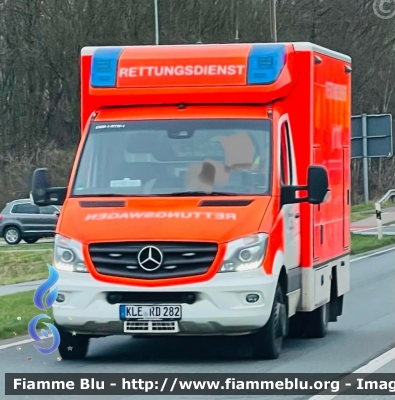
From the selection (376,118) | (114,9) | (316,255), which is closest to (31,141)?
(114,9)

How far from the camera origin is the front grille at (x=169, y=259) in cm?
1034

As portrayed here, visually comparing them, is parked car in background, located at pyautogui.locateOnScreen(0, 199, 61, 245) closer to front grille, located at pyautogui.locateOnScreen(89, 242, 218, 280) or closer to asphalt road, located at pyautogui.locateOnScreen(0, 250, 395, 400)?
asphalt road, located at pyautogui.locateOnScreen(0, 250, 395, 400)

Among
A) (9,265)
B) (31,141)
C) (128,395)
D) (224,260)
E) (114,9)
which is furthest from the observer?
(31,141)

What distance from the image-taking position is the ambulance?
10.4m

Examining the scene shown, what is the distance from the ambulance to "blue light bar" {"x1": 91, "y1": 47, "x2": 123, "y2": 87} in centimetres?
1

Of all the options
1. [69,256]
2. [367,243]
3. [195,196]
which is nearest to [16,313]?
[69,256]

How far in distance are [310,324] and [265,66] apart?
2986 mm

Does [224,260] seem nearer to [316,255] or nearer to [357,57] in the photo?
[316,255]

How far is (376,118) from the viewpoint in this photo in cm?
3269

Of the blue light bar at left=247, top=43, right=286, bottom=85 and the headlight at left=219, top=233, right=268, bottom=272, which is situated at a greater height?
the blue light bar at left=247, top=43, right=286, bottom=85

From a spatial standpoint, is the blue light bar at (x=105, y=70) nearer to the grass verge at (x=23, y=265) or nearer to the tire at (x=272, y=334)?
the tire at (x=272, y=334)

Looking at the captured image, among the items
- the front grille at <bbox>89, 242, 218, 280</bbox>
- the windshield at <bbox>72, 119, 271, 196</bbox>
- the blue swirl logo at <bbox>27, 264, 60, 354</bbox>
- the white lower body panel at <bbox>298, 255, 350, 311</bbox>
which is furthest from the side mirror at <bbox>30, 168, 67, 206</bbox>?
the white lower body panel at <bbox>298, 255, 350, 311</bbox>

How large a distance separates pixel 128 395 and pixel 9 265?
60.6ft

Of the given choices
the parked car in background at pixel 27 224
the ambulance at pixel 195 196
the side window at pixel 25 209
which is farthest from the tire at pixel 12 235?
the ambulance at pixel 195 196
